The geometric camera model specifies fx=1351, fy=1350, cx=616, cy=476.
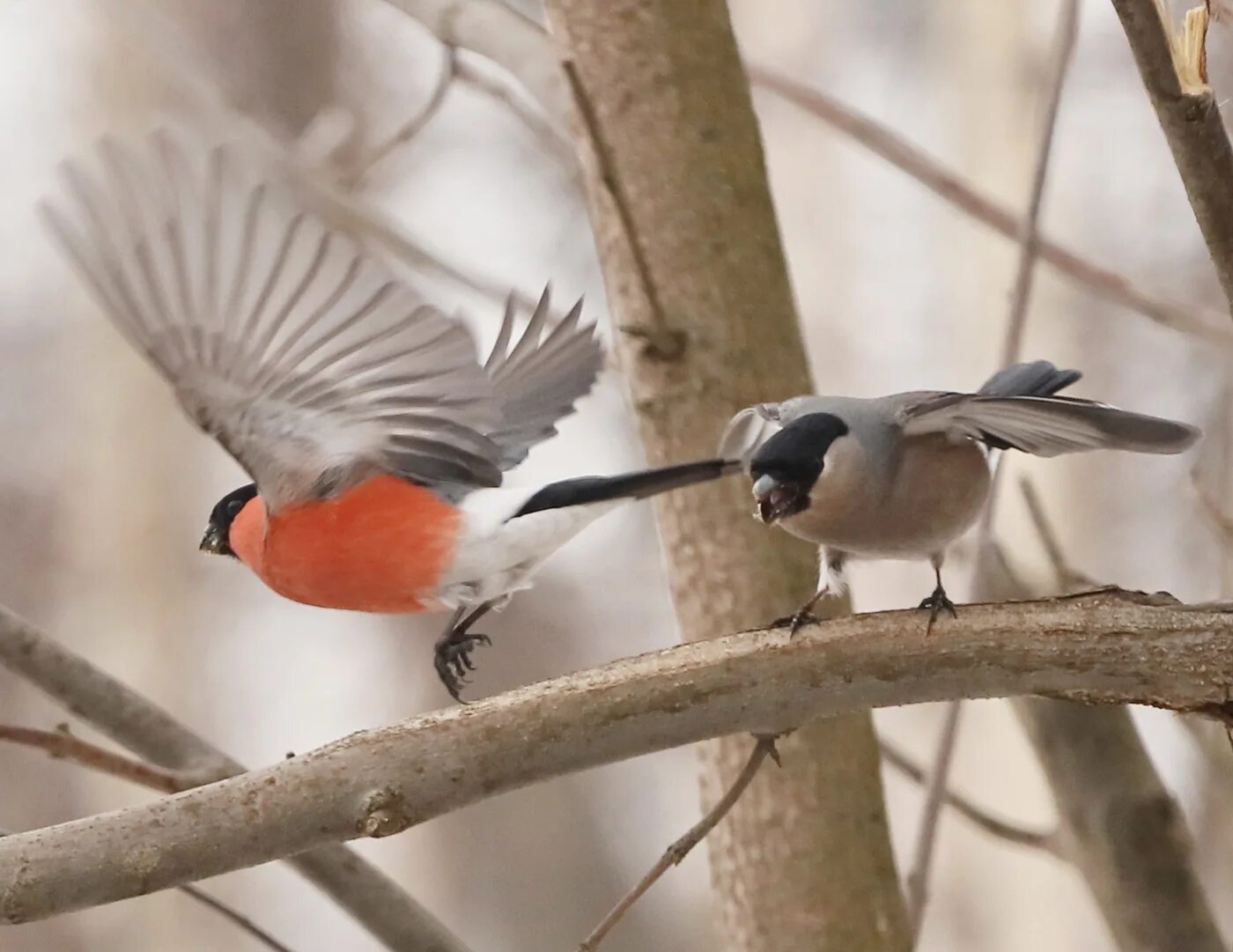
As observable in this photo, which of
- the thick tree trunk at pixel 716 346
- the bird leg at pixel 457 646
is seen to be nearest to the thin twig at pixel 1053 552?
the thick tree trunk at pixel 716 346

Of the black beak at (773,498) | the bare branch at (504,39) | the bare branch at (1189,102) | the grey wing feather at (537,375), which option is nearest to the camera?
the bare branch at (1189,102)

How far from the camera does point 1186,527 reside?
6.68 ft

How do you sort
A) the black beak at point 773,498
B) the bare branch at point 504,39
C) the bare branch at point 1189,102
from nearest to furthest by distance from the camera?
the bare branch at point 1189,102
the black beak at point 773,498
the bare branch at point 504,39

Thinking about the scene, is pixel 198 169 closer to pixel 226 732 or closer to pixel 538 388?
pixel 538 388

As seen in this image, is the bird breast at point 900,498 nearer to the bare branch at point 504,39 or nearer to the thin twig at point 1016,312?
the thin twig at point 1016,312

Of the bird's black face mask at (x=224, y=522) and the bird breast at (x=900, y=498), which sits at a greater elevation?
the bird's black face mask at (x=224, y=522)

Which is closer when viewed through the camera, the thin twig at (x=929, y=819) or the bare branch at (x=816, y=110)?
the thin twig at (x=929, y=819)

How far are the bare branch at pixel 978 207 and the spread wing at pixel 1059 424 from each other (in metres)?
0.35

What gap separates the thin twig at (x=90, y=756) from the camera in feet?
2.25

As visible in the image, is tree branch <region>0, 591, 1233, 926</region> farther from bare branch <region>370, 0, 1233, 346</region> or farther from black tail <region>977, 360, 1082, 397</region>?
bare branch <region>370, 0, 1233, 346</region>

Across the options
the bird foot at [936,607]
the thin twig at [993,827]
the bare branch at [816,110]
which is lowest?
the bird foot at [936,607]

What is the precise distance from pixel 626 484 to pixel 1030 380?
0.73 feet

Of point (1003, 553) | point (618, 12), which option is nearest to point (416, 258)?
point (618, 12)

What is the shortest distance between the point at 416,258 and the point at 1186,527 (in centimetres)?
142
